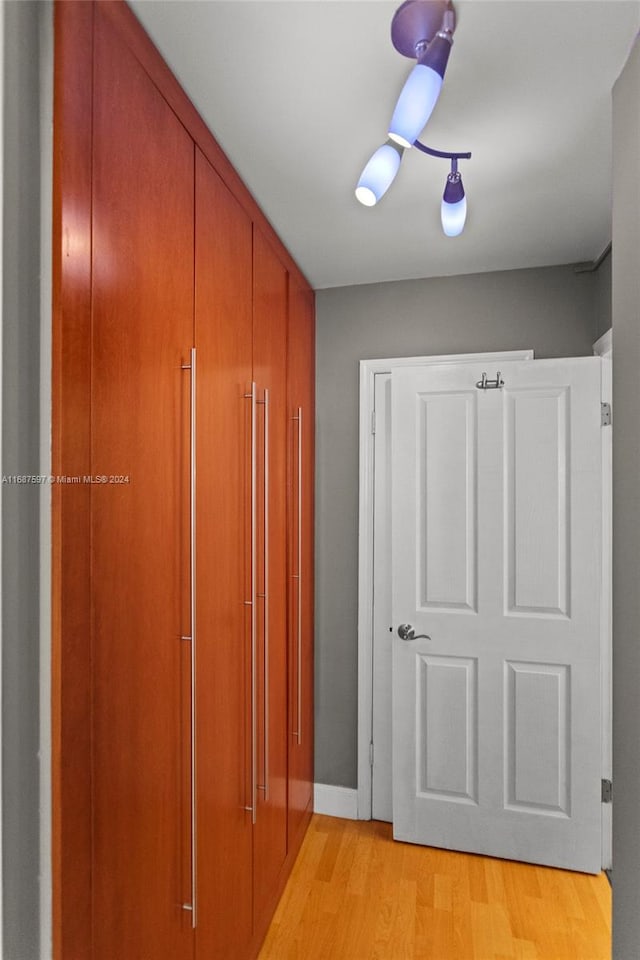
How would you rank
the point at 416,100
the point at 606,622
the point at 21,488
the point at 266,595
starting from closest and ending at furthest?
the point at 21,488, the point at 416,100, the point at 266,595, the point at 606,622

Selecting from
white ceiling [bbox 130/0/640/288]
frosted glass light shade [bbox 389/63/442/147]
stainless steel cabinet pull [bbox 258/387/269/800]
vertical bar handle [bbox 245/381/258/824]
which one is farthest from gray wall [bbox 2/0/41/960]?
stainless steel cabinet pull [bbox 258/387/269/800]

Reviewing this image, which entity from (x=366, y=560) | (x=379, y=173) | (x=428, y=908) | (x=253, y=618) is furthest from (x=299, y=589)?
(x=379, y=173)

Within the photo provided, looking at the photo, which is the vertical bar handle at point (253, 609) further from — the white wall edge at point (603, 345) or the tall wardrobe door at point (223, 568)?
the white wall edge at point (603, 345)

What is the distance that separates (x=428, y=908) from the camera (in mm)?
2078

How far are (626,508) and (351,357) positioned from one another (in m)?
1.72

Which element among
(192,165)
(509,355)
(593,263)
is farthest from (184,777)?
(593,263)

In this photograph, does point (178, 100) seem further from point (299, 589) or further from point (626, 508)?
point (299, 589)

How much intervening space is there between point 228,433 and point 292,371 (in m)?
0.81

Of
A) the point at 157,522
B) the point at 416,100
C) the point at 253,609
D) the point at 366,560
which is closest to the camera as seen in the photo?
the point at 416,100

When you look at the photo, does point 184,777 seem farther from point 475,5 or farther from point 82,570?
point 475,5

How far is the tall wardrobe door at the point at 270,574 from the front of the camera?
1.94 m

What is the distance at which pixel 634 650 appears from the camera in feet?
3.94

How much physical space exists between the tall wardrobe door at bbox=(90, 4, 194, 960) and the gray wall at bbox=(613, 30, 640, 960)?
990 millimetres

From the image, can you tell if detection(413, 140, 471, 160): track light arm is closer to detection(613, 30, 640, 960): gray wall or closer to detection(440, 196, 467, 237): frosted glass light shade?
detection(440, 196, 467, 237): frosted glass light shade
